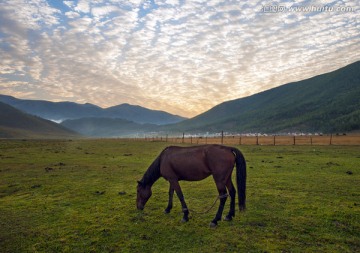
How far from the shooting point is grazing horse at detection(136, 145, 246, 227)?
920 cm

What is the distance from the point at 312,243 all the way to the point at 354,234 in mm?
1872

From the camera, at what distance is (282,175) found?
61.1 ft

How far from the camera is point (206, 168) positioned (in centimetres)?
955

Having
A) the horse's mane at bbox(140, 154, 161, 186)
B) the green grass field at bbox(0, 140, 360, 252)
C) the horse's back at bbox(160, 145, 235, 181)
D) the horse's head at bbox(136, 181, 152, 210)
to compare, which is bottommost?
the green grass field at bbox(0, 140, 360, 252)

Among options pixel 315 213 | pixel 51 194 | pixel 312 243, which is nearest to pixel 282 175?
pixel 315 213

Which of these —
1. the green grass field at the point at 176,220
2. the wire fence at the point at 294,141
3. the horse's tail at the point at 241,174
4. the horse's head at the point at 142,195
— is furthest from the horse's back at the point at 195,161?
the wire fence at the point at 294,141

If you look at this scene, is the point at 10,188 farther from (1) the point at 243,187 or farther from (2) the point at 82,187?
(1) the point at 243,187

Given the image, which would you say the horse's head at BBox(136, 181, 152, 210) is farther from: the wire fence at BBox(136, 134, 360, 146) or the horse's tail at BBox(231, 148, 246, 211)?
the wire fence at BBox(136, 134, 360, 146)

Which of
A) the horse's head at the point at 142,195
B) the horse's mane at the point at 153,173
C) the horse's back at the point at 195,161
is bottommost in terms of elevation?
the horse's head at the point at 142,195

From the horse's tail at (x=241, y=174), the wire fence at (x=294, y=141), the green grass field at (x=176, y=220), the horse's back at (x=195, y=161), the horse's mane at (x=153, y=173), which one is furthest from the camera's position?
the wire fence at (x=294, y=141)

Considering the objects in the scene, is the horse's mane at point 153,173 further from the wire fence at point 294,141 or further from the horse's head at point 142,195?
the wire fence at point 294,141

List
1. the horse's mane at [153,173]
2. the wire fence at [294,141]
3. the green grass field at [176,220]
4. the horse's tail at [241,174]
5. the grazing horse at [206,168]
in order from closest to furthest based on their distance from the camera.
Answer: the green grass field at [176,220], the grazing horse at [206,168], the horse's tail at [241,174], the horse's mane at [153,173], the wire fence at [294,141]

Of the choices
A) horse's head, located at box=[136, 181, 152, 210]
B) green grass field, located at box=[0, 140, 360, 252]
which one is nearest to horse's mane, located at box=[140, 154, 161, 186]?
horse's head, located at box=[136, 181, 152, 210]

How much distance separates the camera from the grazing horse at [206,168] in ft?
30.2
